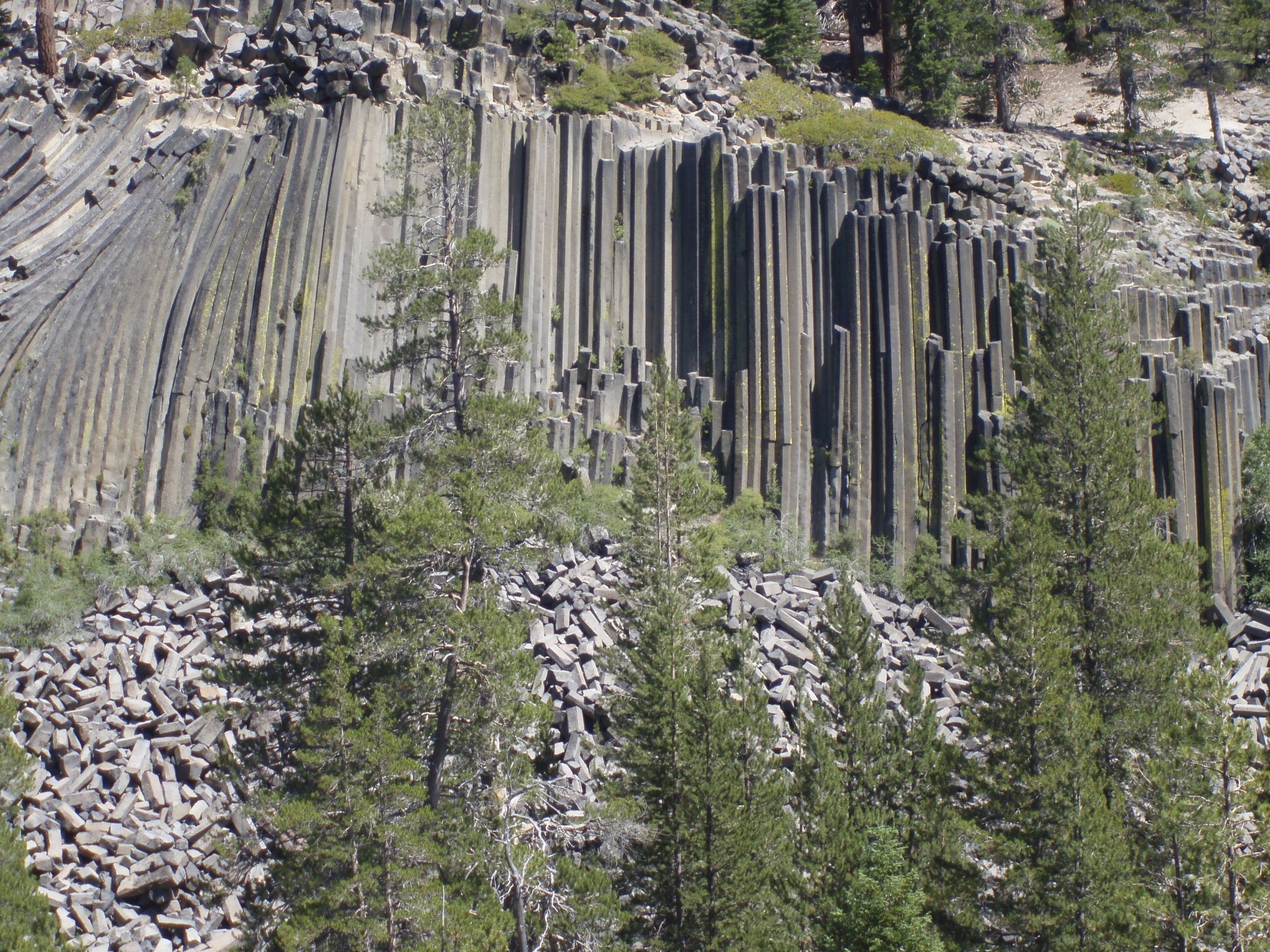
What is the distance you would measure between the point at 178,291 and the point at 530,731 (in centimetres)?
1521

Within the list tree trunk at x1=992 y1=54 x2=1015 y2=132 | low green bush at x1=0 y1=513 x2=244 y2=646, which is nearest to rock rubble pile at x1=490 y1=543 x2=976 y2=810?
low green bush at x1=0 y1=513 x2=244 y2=646

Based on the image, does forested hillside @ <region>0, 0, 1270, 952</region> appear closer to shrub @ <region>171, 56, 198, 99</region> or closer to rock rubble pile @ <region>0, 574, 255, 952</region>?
rock rubble pile @ <region>0, 574, 255, 952</region>

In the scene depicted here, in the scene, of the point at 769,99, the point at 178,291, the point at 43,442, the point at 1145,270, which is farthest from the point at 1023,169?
the point at 43,442

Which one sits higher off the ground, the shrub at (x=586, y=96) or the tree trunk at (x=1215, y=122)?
the tree trunk at (x=1215, y=122)

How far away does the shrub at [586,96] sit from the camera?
3231 cm

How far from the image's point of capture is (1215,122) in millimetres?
37562

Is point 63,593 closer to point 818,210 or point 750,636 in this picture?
point 750,636

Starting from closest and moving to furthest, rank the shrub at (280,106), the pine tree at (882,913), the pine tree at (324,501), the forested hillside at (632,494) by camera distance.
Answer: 1. the pine tree at (882,913)
2. the forested hillside at (632,494)
3. the pine tree at (324,501)
4. the shrub at (280,106)

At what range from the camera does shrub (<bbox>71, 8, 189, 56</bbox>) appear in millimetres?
34188

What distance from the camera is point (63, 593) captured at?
944 inches

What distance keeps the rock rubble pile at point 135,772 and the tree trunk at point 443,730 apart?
11.0 feet

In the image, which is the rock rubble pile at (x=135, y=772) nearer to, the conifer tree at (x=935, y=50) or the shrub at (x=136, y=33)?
the shrub at (x=136, y=33)

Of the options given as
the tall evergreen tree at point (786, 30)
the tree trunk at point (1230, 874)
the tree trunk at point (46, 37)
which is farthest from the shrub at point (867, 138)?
the tree trunk at point (46, 37)

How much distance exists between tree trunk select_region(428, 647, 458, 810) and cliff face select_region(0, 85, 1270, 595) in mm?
10065
